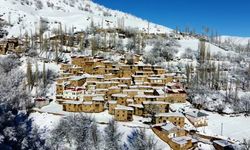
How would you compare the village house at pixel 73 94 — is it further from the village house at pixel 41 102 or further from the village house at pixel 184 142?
the village house at pixel 184 142

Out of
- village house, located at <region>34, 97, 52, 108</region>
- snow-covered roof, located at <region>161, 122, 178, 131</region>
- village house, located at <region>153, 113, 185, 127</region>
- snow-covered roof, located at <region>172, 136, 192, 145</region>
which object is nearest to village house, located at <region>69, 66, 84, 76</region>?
village house, located at <region>34, 97, 52, 108</region>

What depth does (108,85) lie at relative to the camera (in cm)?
4378

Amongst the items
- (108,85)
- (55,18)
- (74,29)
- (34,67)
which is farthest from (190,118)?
(55,18)

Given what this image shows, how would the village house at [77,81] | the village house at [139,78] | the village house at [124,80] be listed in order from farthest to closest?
the village house at [139,78], the village house at [124,80], the village house at [77,81]

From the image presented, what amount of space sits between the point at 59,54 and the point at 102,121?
25.8 metres

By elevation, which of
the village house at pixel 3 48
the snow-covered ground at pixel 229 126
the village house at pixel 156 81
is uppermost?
the village house at pixel 3 48

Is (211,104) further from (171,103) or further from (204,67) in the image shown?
(204,67)

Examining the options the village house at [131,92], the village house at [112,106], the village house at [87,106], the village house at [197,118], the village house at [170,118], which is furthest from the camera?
the village house at [131,92]

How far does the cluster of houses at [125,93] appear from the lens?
119 feet

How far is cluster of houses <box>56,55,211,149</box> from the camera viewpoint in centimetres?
3641

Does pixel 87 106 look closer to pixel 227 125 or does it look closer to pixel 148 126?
pixel 148 126

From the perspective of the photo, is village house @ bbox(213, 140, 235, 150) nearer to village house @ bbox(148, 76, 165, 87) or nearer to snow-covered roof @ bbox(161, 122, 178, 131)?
snow-covered roof @ bbox(161, 122, 178, 131)

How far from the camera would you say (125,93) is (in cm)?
4162

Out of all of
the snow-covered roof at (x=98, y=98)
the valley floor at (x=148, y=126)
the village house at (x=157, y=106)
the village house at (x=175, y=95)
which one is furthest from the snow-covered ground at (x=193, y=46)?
the snow-covered roof at (x=98, y=98)
